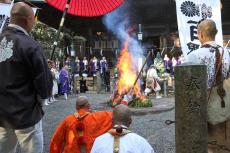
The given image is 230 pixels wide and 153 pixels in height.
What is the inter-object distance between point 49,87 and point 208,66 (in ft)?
5.09

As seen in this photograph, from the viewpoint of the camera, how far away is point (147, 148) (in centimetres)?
339

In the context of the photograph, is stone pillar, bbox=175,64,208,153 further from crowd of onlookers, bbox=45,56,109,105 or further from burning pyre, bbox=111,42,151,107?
crowd of onlookers, bbox=45,56,109,105

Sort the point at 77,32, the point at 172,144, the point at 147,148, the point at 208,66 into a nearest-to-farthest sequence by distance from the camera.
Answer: the point at 147,148
the point at 208,66
the point at 172,144
the point at 77,32

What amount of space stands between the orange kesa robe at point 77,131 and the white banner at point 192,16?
60.2 inches

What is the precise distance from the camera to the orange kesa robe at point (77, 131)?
16.1 feet

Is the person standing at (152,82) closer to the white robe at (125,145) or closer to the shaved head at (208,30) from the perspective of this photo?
the shaved head at (208,30)

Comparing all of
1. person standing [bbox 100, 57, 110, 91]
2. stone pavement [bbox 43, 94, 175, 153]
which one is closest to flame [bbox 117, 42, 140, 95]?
stone pavement [bbox 43, 94, 175, 153]

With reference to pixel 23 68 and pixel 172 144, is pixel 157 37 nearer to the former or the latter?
pixel 172 144

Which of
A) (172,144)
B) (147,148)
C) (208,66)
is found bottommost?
(172,144)

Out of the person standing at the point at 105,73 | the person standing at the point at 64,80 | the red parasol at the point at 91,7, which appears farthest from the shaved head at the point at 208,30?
the person standing at the point at 105,73

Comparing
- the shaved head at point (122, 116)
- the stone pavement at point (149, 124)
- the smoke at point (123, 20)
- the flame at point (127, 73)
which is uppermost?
the smoke at point (123, 20)

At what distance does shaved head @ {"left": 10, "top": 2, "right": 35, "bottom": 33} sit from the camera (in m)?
3.72

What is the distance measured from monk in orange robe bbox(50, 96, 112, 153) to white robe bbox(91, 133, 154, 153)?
59.5 inches

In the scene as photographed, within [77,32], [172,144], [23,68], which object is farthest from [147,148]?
[77,32]
